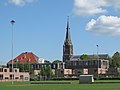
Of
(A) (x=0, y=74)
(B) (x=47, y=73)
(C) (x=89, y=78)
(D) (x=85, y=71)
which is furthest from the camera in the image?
(D) (x=85, y=71)

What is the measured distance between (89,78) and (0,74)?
76.1m

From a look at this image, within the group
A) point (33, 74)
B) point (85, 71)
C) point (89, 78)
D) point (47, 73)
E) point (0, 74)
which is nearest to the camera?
point (89, 78)

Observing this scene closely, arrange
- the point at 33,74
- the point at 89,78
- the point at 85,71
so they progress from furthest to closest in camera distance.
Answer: the point at 85,71
the point at 33,74
the point at 89,78

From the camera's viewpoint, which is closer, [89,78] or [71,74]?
[89,78]

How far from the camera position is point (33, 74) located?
603ft

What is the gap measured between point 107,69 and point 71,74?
1975 centimetres

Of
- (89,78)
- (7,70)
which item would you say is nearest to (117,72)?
(7,70)

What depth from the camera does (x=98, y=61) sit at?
654 ft

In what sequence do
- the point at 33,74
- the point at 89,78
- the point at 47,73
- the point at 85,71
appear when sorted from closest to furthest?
1. the point at 89,78
2. the point at 47,73
3. the point at 33,74
4. the point at 85,71

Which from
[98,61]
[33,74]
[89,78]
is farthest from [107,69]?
[89,78]

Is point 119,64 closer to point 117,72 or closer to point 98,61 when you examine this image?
point 98,61

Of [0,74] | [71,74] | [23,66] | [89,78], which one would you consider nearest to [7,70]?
[0,74]

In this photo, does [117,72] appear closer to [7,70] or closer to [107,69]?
[107,69]

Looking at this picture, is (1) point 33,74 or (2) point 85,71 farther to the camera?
(2) point 85,71
